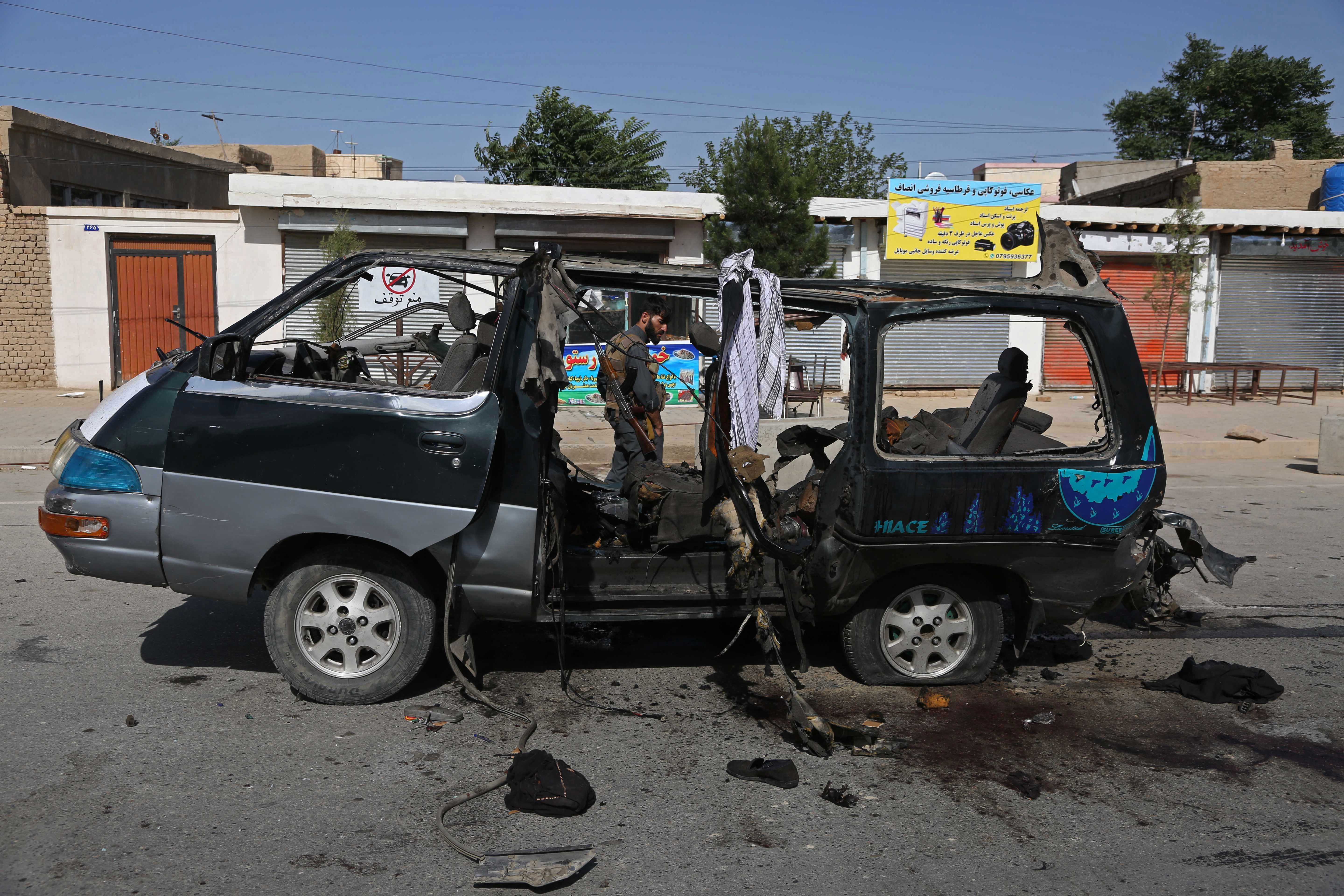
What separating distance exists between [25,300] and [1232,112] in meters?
48.8

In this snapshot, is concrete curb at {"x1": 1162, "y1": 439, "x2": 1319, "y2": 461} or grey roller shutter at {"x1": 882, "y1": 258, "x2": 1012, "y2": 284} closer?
concrete curb at {"x1": 1162, "y1": 439, "x2": 1319, "y2": 461}

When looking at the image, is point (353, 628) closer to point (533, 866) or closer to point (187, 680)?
point (187, 680)

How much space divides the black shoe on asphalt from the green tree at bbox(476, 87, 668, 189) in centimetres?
2597

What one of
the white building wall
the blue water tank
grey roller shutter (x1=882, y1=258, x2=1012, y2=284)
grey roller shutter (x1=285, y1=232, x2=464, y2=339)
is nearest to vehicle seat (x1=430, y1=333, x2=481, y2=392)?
grey roller shutter (x1=285, y1=232, x2=464, y2=339)

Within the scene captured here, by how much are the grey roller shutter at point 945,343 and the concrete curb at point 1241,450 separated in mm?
5931

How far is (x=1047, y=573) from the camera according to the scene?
4805 mm

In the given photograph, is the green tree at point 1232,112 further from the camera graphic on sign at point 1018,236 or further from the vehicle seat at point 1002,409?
the vehicle seat at point 1002,409

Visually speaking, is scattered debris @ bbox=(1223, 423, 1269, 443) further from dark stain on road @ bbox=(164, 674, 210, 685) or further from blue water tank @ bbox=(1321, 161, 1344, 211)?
dark stain on road @ bbox=(164, 674, 210, 685)

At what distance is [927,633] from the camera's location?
16.2ft

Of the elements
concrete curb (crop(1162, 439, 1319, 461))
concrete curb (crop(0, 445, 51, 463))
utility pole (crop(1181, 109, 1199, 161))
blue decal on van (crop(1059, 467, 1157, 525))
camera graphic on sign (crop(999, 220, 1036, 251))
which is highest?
utility pole (crop(1181, 109, 1199, 161))

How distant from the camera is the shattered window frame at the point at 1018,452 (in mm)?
4602

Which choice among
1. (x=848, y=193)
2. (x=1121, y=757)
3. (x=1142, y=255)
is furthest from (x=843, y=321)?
(x=848, y=193)

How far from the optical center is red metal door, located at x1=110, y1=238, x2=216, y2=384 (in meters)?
17.7

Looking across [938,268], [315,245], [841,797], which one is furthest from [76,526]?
[938,268]
